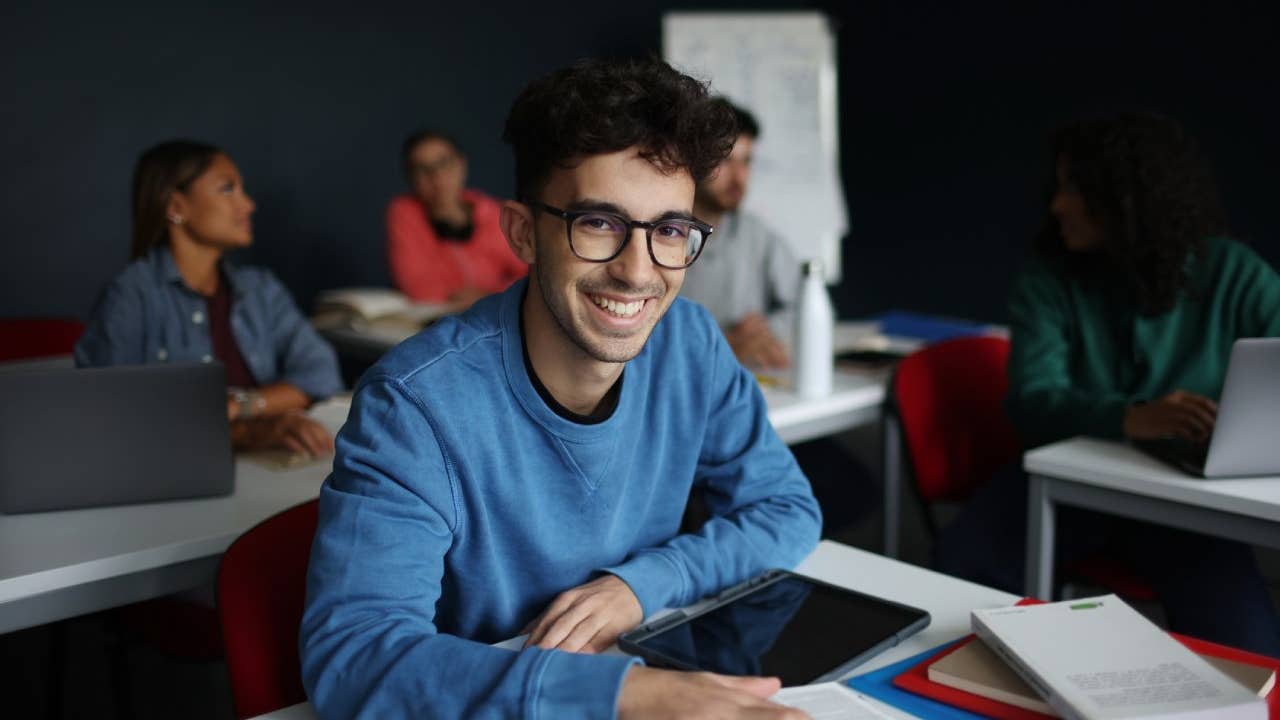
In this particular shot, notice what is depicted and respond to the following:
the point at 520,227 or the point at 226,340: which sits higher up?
the point at 520,227

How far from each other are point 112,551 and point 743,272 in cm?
233

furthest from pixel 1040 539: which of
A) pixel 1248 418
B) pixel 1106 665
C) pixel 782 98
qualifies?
pixel 782 98

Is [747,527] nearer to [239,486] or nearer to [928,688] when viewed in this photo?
[928,688]

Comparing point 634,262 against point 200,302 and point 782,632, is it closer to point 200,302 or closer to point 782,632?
point 782,632

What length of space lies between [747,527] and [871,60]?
505 centimetres

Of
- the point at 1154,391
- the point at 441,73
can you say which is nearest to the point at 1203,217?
the point at 1154,391

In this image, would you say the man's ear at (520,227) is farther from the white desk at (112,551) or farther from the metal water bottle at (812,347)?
the metal water bottle at (812,347)

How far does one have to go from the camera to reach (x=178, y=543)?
4.70 ft

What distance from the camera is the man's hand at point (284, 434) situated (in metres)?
1.86

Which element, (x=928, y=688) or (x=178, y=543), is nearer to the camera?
(x=928, y=688)

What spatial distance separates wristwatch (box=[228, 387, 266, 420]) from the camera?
220cm

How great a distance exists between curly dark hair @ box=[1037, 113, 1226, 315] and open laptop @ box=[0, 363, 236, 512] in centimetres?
175

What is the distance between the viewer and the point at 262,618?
3.58ft


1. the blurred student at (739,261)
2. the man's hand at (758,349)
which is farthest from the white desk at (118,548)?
the blurred student at (739,261)
